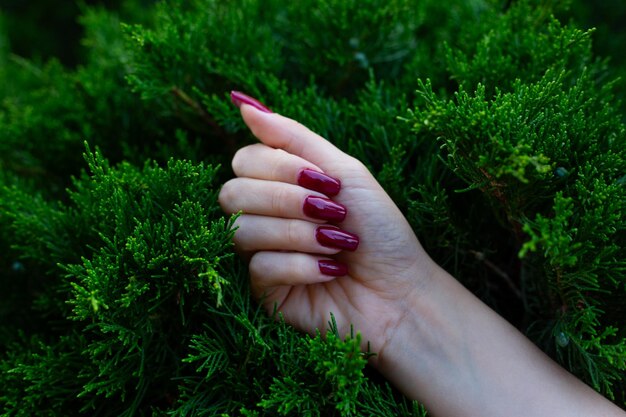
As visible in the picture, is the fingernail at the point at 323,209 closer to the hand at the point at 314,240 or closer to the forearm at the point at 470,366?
the hand at the point at 314,240

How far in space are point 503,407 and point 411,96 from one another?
2.70 feet

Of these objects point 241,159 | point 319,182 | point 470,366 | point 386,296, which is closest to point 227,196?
point 241,159

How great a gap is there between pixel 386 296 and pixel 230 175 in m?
0.55

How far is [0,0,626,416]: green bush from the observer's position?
0.98 m

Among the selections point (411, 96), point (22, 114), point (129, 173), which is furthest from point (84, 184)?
point (411, 96)

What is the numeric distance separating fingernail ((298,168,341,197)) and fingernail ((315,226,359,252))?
79 mm

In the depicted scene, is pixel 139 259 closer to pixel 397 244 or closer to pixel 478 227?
pixel 397 244

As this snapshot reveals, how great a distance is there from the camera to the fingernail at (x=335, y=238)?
1.08 m

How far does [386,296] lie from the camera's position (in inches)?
45.3

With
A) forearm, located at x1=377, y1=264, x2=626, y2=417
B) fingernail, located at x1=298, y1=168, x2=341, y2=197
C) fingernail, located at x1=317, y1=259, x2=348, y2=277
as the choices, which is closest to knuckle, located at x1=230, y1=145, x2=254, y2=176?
fingernail, located at x1=298, y1=168, x2=341, y2=197

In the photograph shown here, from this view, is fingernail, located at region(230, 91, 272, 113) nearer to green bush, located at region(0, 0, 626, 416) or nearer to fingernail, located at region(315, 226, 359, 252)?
green bush, located at region(0, 0, 626, 416)

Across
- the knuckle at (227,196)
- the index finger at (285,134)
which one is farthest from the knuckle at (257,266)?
the index finger at (285,134)

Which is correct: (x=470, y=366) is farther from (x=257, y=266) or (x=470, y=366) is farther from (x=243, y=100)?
(x=243, y=100)

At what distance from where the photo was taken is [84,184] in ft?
4.24
